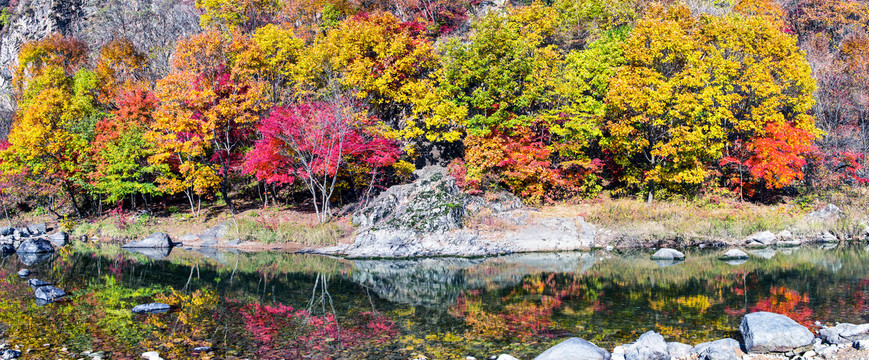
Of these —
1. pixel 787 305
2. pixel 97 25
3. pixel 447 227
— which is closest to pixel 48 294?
pixel 447 227

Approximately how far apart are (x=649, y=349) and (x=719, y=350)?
1189 mm

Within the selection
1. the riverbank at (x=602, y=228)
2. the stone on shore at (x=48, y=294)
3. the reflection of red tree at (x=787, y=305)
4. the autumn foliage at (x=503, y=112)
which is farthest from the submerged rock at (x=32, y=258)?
the reflection of red tree at (x=787, y=305)

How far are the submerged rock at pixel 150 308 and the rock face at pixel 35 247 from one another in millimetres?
19516

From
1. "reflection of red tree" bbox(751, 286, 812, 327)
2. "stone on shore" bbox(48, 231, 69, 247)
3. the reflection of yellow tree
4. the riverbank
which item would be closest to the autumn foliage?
the riverbank

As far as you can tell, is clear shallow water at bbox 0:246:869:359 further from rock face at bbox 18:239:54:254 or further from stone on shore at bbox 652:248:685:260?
rock face at bbox 18:239:54:254

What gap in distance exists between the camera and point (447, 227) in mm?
25781

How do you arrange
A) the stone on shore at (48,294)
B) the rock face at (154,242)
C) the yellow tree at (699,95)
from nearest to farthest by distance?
the stone on shore at (48,294) → the yellow tree at (699,95) → the rock face at (154,242)

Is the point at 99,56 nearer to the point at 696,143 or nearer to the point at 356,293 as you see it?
the point at 356,293

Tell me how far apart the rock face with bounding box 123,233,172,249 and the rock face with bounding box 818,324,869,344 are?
30.0 meters

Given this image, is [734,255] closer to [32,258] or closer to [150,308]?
[150,308]

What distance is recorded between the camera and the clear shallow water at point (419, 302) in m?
11.5

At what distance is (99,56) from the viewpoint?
149 feet

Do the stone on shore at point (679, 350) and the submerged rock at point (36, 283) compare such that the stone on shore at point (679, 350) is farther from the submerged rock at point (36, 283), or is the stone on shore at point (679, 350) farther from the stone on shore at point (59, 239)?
the stone on shore at point (59, 239)

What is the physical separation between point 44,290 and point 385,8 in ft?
113
